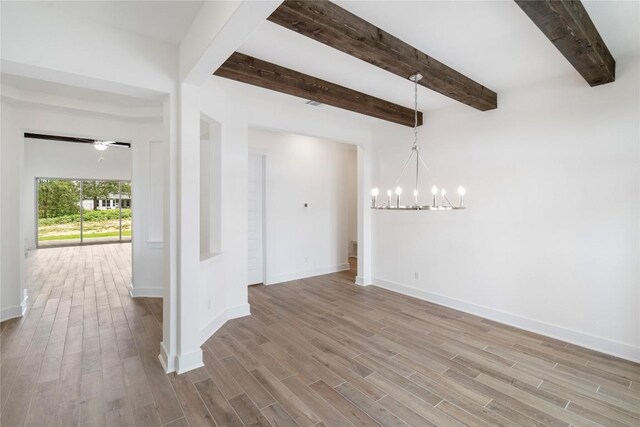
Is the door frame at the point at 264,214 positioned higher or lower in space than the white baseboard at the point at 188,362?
higher

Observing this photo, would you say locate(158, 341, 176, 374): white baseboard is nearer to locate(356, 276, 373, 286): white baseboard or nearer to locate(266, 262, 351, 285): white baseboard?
locate(266, 262, 351, 285): white baseboard

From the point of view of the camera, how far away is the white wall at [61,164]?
877 cm

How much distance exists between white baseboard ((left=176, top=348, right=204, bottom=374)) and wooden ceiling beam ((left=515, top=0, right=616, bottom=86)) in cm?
361

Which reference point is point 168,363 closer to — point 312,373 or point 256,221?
point 312,373

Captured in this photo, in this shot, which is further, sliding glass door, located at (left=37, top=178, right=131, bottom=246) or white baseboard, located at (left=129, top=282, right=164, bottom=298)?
sliding glass door, located at (left=37, top=178, right=131, bottom=246)

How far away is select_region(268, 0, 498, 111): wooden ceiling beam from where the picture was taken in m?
1.93

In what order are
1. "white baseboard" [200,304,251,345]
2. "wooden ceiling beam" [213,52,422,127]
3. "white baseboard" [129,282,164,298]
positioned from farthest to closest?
"white baseboard" [129,282,164,298] < "white baseboard" [200,304,251,345] < "wooden ceiling beam" [213,52,422,127]

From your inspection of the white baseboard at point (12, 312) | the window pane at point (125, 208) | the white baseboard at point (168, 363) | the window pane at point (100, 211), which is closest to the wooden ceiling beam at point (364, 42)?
the white baseboard at point (168, 363)

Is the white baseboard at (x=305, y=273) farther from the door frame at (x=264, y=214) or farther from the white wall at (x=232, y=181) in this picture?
the white wall at (x=232, y=181)

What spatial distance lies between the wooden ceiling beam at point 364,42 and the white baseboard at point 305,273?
405 cm

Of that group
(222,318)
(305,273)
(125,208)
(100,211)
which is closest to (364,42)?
(222,318)

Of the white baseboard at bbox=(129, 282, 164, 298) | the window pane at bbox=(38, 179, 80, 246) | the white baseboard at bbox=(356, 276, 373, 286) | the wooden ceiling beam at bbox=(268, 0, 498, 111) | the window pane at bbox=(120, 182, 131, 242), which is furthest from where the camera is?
the window pane at bbox=(120, 182, 131, 242)

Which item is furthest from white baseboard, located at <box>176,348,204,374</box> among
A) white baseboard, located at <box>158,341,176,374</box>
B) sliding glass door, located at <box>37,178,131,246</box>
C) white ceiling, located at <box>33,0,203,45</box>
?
sliding glass door, located at <box>37,178,131,246</box>

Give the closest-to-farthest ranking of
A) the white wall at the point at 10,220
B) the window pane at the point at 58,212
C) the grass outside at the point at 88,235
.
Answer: the white wall at the point at 10,220, the window pane at the point at 58,212, the grass outside at the point at 88,235
